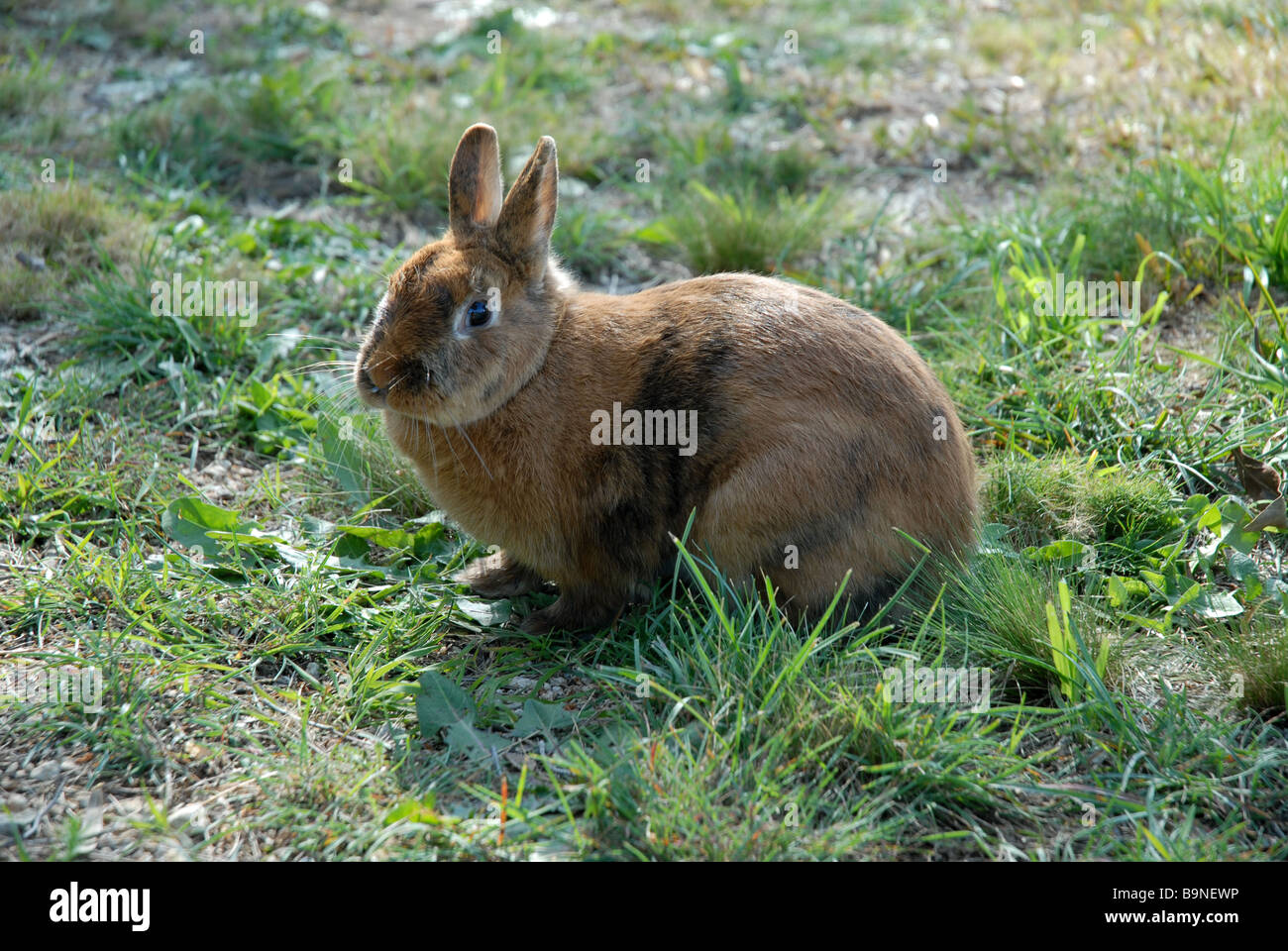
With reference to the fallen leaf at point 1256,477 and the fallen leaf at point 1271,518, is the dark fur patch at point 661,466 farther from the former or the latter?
the fallen leaf at point 1256,477

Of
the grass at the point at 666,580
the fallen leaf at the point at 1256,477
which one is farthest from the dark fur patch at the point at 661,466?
the fallen leaf at the point at 1256,477

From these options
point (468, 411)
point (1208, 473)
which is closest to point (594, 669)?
point (468, 411)

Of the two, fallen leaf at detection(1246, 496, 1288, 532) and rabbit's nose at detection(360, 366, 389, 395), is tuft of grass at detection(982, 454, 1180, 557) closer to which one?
fallen leaf at detection(1246, 496, 1288, 532)

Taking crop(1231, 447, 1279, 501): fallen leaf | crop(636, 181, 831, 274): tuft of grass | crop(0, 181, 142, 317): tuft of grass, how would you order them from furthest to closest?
crop(636, 181, 831, 274): tuft of grass, crop(0, 181, 142, 317): tuft of grass, crop(1231, 447, 1279, 501): fallen leaf

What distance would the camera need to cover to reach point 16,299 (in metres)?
5.63

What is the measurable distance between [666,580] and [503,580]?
724 mm

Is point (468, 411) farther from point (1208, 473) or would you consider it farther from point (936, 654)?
point (1208, 473)

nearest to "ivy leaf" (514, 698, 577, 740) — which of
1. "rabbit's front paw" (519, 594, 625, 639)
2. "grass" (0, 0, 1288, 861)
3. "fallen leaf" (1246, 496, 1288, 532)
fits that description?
"grass" (0, 0, 1288, 861)

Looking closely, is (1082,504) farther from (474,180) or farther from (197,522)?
(197,522)

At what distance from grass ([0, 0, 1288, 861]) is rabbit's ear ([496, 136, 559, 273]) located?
1.23 meters

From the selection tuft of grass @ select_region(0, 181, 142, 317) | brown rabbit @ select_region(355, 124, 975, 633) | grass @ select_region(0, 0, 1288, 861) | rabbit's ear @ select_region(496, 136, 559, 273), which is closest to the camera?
grass @ select_region(0, 0, 1288, 861)

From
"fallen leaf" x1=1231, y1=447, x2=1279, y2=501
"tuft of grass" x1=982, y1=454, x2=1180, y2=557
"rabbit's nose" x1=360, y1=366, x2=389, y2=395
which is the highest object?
"rabbit's nose" x1=360, y1=366, x2=389, y2=395

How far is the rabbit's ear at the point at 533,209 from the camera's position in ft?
13.7

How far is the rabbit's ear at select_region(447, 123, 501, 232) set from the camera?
4.39m
